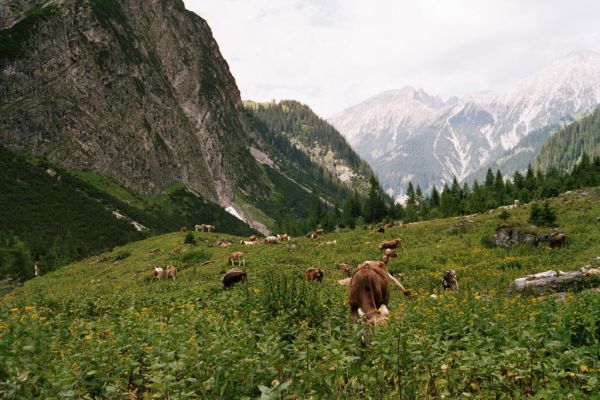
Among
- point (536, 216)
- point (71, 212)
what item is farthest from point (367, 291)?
point (71, 212)

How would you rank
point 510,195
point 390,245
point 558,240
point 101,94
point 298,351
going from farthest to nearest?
point 101,94 → point 510,195 → point 390,245 → point 558,240 → point 298,351

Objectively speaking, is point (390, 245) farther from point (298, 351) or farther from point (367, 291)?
point (298, 351)

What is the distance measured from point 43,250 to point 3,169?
→ 39.3m

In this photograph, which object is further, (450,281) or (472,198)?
(472,198)

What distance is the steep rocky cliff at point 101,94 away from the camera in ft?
416

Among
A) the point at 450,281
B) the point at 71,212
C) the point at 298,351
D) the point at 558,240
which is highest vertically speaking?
the point at 71,212

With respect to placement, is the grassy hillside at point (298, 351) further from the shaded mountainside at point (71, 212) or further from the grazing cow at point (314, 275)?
the shaded mountainside at point (71, 212)

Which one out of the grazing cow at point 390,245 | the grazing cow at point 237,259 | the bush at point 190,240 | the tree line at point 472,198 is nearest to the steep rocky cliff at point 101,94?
the tree line at point 472,198

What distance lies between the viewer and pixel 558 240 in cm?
2544

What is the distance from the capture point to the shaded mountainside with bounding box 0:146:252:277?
85.1 meters

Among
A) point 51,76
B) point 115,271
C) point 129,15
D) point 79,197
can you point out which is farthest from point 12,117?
point 115,271

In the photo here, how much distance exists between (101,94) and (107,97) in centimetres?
214

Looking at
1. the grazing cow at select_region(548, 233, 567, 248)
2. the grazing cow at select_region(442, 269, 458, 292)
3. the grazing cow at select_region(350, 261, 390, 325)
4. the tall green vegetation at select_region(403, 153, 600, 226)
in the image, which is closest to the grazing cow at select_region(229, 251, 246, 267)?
the grazing cow at select_region(442, 269, 458, 292)

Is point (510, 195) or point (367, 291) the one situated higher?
point (510, 195)
